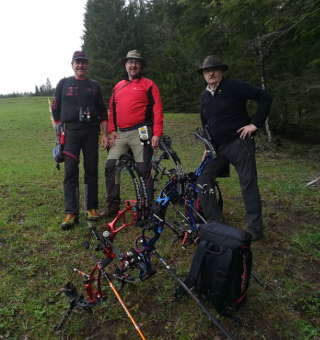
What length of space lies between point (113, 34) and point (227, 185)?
28.4 metres

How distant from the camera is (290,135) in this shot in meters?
16.1

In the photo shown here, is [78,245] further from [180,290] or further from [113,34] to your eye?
[113,34]

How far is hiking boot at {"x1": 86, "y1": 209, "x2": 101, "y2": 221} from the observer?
4988 millimetres

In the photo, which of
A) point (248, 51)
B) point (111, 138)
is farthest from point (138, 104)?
point (248, 51)

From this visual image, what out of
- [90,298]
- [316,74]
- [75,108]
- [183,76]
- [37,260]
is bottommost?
[37,260]

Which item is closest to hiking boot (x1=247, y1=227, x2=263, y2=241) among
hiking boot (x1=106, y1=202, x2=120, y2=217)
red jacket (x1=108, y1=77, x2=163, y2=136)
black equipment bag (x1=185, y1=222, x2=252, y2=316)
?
black equipment bag (x1=185, y1=222, x2=252, y2=316)

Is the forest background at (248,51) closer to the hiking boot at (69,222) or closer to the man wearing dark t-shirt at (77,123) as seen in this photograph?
the man wearing dark t-shirt at (77,123)

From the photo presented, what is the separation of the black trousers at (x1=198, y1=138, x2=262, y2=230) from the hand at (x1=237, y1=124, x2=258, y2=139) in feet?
0.25

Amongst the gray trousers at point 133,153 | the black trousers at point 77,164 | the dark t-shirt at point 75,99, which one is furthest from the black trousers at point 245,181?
the dark t-shirt at point 75,99

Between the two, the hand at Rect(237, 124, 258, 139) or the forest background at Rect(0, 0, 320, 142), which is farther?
the forest background at Rect(0, 0, 320, 142)

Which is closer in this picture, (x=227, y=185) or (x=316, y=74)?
(x=227, y=185)

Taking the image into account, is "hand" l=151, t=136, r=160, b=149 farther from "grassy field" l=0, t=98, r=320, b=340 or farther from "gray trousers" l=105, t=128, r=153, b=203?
"grassy field" l=0, t=98, r=320, b=340

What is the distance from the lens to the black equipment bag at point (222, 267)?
2.63 meters

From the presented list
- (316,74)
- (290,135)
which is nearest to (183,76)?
(290,135)
